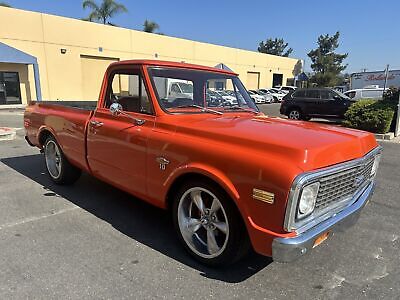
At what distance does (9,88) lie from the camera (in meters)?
22.5

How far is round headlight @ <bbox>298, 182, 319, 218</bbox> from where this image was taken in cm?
246

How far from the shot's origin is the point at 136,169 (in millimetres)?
3648

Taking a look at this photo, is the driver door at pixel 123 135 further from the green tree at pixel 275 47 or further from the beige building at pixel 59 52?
the green tree at pixel 275 47

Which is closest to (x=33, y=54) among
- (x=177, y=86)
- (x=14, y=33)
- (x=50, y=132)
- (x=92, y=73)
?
(x=14, y=33)

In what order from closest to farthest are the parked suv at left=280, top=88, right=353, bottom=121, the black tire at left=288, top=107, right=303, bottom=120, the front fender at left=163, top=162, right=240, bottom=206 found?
the front fender at left=163, top=162, right=240, bottom=206, the parked suv at left=280, top=88, right=353, bottom=121, the black tire at left=288, top=107, right=303, bottom=120

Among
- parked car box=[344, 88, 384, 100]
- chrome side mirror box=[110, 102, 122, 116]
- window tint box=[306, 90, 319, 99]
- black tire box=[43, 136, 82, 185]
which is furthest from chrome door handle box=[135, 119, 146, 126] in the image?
parked car box=[344, 88, 384, 100]

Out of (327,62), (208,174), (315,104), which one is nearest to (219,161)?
(208,174)

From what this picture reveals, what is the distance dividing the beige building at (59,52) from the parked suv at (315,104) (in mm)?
16576

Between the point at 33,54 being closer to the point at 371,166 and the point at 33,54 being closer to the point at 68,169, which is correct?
the point at 68,169

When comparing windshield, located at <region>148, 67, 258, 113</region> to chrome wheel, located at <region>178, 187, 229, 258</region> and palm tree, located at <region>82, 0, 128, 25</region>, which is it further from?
palm tree, located at <region>82, 0, 128, 25</region>

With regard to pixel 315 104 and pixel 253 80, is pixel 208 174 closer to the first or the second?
pixel 315 104

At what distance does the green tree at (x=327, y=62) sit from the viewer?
61.2m

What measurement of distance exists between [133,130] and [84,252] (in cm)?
135

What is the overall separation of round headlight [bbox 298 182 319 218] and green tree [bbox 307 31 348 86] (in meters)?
63.2
